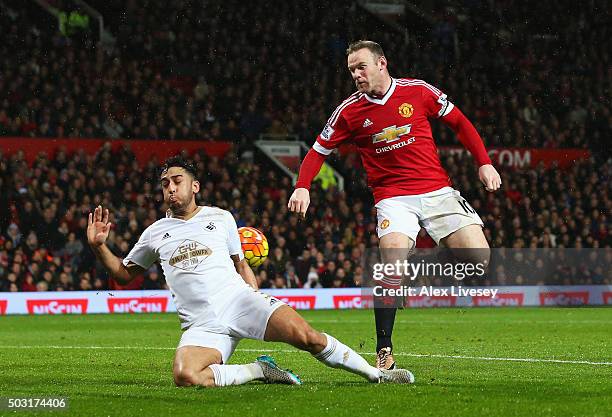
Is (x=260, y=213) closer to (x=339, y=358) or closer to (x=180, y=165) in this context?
(x=180, y=165)

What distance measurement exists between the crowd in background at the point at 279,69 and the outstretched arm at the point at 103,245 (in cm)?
1776

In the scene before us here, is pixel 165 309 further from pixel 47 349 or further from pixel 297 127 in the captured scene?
pixel 47 349

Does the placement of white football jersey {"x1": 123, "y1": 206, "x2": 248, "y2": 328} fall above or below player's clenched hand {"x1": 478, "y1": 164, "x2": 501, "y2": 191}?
below

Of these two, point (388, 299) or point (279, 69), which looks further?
point (279, 69)

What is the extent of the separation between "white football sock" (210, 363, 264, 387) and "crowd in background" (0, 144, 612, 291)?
14.5 metres

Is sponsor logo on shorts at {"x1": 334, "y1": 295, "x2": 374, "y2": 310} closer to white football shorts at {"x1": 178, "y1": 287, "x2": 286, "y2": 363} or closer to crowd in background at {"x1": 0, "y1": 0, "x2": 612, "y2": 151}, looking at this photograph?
crowd in background at {"x1": 0, "y1": 0, "x2": 612, "y2": 151}

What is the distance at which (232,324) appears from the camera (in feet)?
28.0


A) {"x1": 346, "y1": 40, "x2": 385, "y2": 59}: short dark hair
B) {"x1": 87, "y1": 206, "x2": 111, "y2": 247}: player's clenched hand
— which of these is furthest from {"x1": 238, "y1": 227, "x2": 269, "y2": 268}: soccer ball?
{"x1": 87, "y1": 206, "x2": 111, "y2": 247}: player's clenched hand

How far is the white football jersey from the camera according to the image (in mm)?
8586

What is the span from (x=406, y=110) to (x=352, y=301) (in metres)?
15.8

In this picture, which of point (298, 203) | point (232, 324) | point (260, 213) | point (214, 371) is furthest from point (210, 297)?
point (260, 213)

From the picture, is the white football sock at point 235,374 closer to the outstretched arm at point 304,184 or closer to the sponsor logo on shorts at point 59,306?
the outstretched arm at point 304,184

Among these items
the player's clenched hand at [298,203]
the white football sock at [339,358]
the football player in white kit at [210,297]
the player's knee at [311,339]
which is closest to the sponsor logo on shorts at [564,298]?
the player's clenched hand at [298,203]

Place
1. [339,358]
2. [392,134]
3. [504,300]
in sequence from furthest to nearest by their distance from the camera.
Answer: [504,300]
[392,134]
[339,358]
